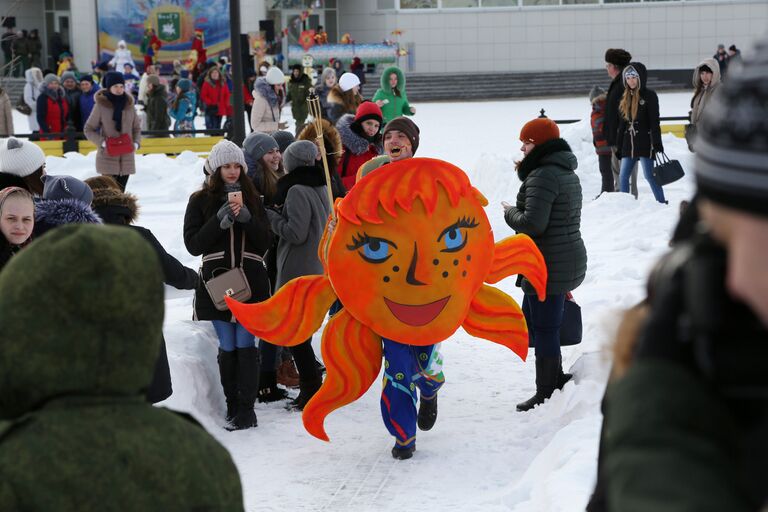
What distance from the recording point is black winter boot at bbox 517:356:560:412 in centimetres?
699

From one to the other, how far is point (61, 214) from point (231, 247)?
1.86 m

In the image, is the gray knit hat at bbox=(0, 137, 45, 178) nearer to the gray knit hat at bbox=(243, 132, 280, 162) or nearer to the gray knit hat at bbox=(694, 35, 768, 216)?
the gray knit hat at bbox=(243, 132, 280, 162)

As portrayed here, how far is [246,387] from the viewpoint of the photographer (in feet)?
22.3

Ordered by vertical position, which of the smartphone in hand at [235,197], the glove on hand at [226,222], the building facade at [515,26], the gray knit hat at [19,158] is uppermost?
the building facade at [515,26]

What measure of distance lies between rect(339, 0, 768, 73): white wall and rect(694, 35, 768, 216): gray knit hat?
136 ft

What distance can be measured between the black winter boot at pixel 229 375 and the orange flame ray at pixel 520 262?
1.63 m

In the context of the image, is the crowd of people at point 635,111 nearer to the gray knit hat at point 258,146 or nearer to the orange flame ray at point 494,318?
the gray knit hat at point 258,146

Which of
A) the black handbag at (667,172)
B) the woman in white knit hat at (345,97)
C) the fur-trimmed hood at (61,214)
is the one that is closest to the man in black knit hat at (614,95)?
the black handbag at (667,172)

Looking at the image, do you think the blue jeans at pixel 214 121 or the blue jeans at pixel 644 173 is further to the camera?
the blue jeans at pixel 214 121

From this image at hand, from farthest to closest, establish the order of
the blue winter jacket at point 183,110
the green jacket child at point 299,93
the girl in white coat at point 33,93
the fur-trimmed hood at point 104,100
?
the blue winter jacket at point 183,110, the girl in white coat at point 33,93, the green jacket child at point 299,93, the fur-trimmed hood at point 104,100

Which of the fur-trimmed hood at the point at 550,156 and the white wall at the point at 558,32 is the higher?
the white wall at the point at 558,32

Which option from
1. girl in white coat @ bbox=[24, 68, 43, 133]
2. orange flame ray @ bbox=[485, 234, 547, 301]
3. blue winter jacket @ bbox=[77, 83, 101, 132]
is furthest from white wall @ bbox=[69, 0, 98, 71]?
orange flame ray @ bbox=[485, 234, 547, 301]

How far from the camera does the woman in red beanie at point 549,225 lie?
22.4 ft

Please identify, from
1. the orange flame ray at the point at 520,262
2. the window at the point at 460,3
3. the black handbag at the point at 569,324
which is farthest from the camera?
the window at the point at 460,3
